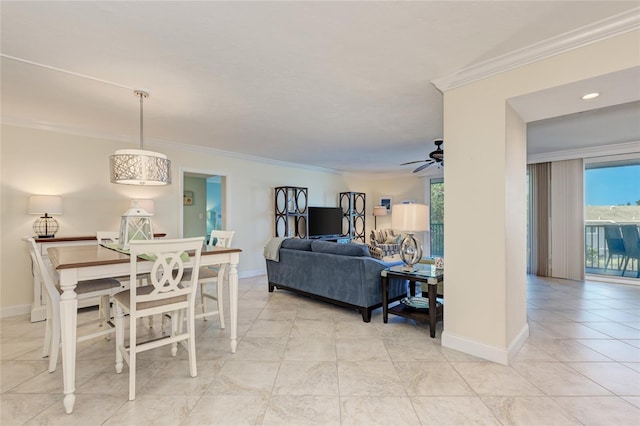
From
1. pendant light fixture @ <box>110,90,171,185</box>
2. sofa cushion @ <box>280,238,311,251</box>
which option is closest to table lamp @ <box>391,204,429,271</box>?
sofa cushion @ <box>280,238,311,251</box>

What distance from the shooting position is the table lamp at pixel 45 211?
3492 mm

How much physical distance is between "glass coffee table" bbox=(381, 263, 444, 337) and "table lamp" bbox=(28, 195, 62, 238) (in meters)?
4.05

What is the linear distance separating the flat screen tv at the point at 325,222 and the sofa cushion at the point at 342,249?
2989mm

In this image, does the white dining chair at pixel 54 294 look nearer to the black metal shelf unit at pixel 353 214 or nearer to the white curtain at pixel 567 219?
the black metal shelf unit at pixel 353 214

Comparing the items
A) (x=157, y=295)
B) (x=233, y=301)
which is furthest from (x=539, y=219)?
(x=157, y=295)

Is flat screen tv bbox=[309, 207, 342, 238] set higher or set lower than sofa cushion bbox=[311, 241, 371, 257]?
higher

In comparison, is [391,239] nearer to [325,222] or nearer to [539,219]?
[325,222]

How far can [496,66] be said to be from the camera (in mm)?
2309

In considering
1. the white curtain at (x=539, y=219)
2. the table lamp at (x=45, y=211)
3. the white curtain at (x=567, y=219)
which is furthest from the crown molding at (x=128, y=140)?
the white curtain at (x=567, y=219)

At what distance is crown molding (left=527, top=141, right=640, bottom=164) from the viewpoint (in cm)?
496

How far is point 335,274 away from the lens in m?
3.66

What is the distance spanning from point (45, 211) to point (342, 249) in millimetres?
3608

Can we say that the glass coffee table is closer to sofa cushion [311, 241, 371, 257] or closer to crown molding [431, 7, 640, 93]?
sofa cushion [311, 241, 371, 257]

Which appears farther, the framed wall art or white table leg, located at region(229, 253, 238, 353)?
the framed wall art
